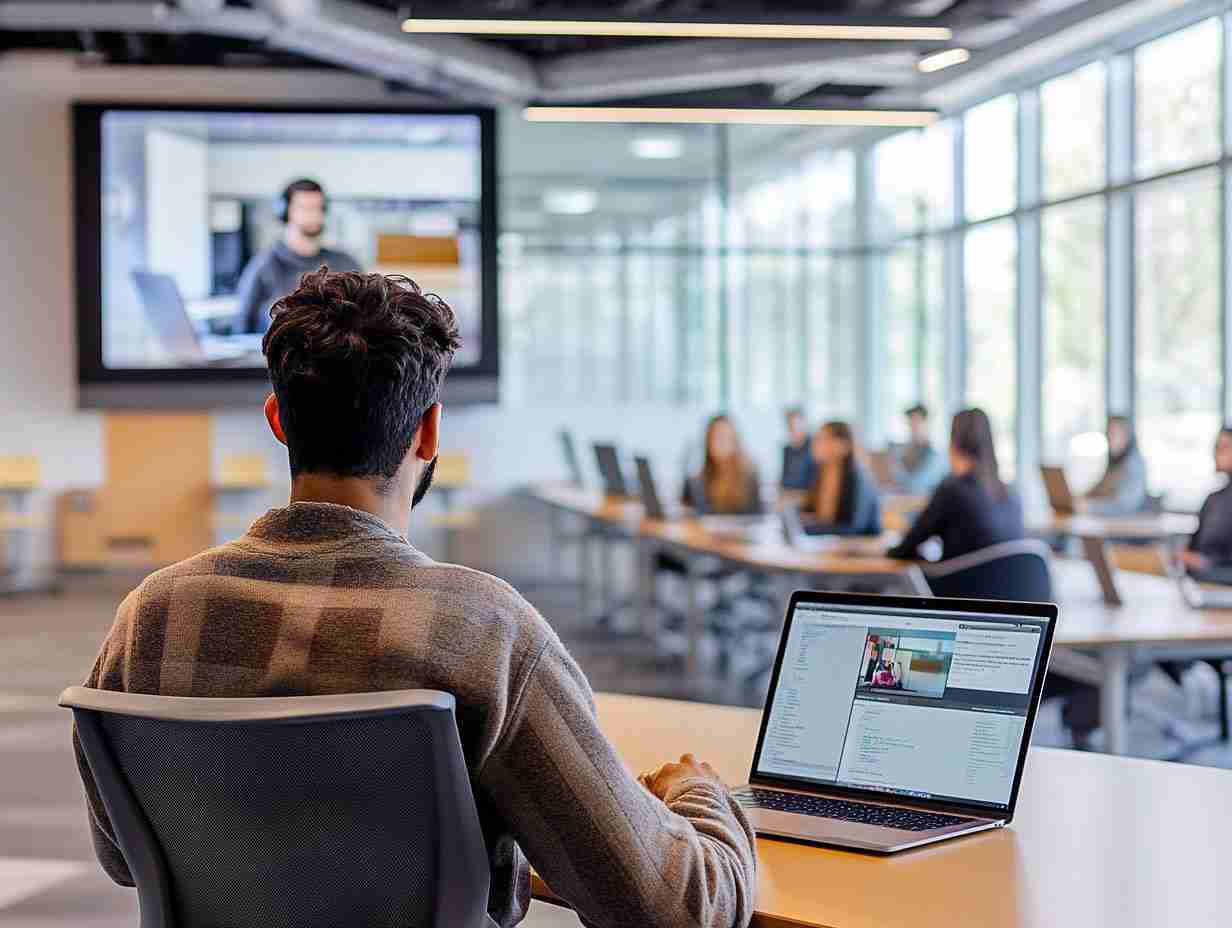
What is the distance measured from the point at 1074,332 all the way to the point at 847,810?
10.5 meters

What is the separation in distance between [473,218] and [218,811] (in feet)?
36.1

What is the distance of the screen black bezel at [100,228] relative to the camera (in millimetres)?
11898

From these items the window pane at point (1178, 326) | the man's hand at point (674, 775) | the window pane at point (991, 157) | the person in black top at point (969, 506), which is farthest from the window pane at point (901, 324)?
the man's hand at point (674, 775)

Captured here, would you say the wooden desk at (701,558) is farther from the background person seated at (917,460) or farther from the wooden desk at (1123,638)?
the background person seated at (917,460)

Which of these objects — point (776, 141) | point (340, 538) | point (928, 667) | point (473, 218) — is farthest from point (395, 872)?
point (776, 141)

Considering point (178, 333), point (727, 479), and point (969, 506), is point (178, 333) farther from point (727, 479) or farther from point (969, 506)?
point (969, 506)

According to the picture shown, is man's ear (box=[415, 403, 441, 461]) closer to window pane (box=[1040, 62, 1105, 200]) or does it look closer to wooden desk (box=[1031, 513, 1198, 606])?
wooden desk (box=[1031, 513, 1198, 606])

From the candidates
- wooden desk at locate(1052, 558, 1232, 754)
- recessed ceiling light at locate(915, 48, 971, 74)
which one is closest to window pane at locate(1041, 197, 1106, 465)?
recessed ceiling light at locate(915, 48, 971, 74)

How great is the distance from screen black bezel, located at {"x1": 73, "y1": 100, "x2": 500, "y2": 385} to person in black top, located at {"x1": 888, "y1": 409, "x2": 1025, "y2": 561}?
267 inches

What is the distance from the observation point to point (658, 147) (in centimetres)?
1397

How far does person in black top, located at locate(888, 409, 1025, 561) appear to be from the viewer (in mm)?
5578

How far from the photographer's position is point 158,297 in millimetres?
11836

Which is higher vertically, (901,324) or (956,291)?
(956,291)

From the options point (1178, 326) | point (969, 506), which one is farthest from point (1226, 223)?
point (969, 506)
